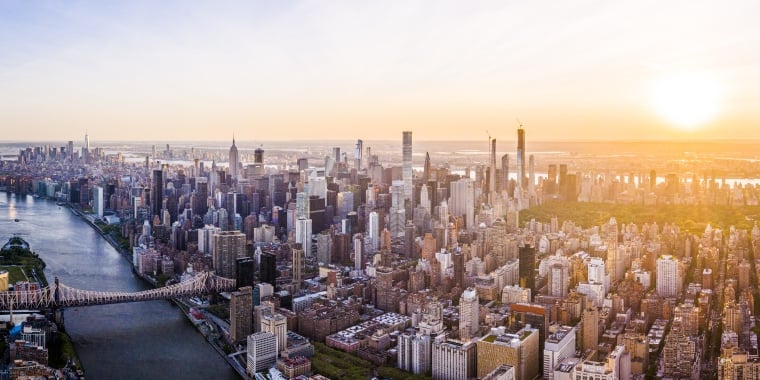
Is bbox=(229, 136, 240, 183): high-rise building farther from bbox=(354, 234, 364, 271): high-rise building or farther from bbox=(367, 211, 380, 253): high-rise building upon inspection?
bbox=(354, 234, 364, 271): high-rise building

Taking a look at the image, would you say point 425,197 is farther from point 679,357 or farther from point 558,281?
point 679,357

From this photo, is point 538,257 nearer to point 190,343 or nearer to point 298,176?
point 190,343

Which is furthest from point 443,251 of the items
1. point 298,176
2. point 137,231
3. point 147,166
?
point 147,166

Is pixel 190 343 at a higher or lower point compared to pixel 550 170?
lower

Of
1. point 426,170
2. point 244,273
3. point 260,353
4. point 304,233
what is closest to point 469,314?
point 260,353

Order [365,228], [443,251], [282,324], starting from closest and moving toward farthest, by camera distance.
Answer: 1. [282,324]
2. [443,251]
3. [365,228]

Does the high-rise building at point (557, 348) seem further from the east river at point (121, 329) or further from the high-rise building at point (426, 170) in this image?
the high-rise building at point (426, 170)

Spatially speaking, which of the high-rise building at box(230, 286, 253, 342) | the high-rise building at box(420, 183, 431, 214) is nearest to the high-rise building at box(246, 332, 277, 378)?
the high-rise building at box(230, 286, 253, 342)
